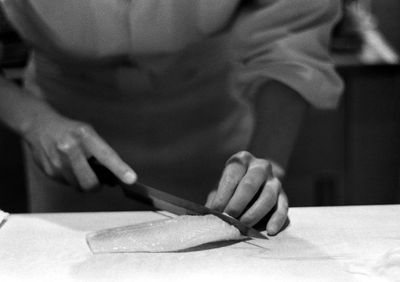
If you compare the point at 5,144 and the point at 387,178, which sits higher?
the point at 5,144

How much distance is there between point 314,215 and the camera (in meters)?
0.90

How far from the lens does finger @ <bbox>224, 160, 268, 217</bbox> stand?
2.74ft

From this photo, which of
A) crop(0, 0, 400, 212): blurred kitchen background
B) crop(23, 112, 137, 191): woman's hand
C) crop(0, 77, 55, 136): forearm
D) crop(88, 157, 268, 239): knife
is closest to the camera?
crop(88, 157, 268, 239): knife

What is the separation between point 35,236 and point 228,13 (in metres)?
0.55

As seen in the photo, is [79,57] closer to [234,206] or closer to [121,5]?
[121,5]

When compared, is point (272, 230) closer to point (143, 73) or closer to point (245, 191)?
point (245, 191)

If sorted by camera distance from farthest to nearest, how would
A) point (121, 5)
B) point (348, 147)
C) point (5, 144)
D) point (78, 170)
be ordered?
point (348, 147), point (5, 144), point (121, 5), point (78, 170)

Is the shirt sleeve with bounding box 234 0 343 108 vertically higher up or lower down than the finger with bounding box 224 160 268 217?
higher up

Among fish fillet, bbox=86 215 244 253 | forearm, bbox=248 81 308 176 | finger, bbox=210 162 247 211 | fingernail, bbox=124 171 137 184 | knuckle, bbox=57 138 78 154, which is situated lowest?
forearm, bbox=248 81 308 176

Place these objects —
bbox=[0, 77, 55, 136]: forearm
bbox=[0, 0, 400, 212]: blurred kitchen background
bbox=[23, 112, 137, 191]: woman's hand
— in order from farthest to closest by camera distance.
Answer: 1. bbox=[0, 0, 400, 212]: blurred kitchen background
2. bbox=[0, 77, 55, 136]: forearm
3. bbox=[23, 112, 137, 191]: woman's hand

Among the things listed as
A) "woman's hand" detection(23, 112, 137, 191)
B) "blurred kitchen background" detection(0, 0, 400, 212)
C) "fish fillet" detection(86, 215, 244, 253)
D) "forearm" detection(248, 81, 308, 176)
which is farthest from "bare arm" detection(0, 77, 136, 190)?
"blurred kitchen background" detection(0, 0, 400, 212)

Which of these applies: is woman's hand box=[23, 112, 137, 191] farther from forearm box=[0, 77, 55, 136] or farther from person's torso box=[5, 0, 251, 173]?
person's torso box=[5, 0, 251, 173]

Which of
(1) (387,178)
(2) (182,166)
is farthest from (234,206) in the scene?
(1) (387,178)

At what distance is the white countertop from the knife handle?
76 mm
